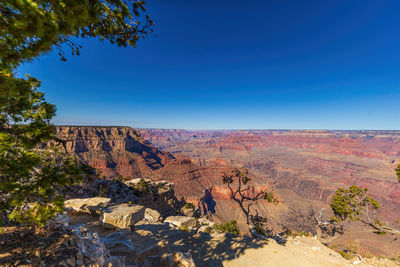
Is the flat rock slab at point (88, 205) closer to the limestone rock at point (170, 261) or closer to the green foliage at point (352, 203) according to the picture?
the limestone rock at point (170, 261)

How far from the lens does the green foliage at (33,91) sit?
1.67 meters

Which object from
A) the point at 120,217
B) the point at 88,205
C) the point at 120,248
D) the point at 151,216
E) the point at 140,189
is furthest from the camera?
the point at 140,189

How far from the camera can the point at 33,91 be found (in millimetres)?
2898

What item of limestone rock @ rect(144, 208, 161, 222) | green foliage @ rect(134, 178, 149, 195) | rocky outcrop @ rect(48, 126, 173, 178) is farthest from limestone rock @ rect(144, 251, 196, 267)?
rocky outcrop @ rect(48, 126, 173, 178)

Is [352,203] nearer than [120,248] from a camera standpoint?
No

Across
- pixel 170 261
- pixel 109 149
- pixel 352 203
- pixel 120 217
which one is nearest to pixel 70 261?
pixel 170 261

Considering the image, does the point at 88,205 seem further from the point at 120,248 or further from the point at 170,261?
the point at 170,261

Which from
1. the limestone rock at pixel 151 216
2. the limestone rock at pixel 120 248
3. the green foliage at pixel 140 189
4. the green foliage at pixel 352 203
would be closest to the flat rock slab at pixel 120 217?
the limestone rock at pixel 120 248

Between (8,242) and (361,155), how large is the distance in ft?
899

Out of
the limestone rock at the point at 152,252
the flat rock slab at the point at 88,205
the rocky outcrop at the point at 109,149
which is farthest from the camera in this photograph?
the rocky outcrop at the point at 109,149

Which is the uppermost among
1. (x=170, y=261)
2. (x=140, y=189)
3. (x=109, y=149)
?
(x=170, y=261)

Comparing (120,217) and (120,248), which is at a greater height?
(120,248)

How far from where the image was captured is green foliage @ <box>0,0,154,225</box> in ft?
5.46

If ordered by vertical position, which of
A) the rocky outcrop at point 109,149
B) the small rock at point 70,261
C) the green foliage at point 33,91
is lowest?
the rocky outcrop at point 109,149
